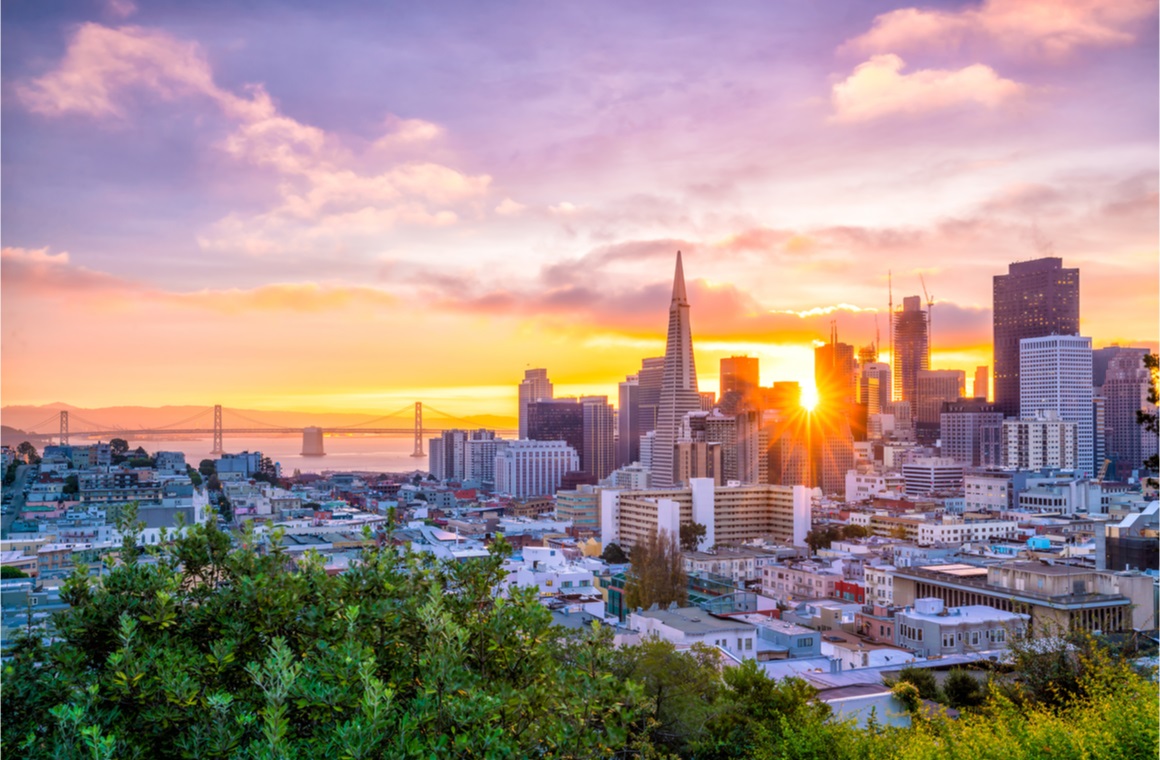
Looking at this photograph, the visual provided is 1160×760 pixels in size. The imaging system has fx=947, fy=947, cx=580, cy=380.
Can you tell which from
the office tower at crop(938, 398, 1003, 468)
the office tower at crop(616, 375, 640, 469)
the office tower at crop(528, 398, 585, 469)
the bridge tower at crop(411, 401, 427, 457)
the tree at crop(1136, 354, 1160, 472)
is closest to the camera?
the tree at crop(1136, 354, 1160, 472)

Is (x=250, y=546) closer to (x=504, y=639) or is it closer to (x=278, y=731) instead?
(x=504, y=639)

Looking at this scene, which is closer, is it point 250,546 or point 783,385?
point 250,546

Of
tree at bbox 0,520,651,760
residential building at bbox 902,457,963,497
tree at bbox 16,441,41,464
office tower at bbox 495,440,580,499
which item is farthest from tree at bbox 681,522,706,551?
office tower at bbox 495,440,580,499

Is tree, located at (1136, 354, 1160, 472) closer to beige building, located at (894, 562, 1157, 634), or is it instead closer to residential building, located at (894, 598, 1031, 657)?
residential building, located at (894, 598, 1031, 657)

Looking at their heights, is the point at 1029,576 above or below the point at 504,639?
below

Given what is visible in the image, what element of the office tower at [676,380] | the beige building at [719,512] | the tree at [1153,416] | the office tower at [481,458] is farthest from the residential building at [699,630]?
the office tower at [481,458]

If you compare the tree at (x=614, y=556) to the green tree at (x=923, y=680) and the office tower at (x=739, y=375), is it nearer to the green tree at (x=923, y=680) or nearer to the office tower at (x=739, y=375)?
the green tree at (x=923, y=680)

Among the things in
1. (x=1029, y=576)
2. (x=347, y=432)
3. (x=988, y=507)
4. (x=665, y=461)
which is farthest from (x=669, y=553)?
(x=347, y=432)
